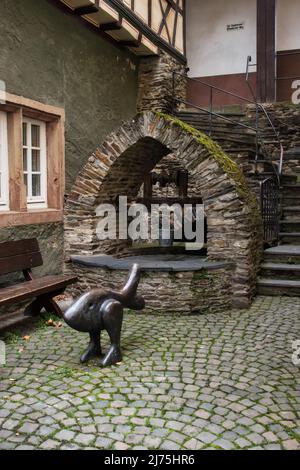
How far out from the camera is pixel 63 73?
734 cm

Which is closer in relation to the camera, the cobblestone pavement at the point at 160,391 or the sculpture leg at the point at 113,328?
the cobblestone pavement at the point at 160,391

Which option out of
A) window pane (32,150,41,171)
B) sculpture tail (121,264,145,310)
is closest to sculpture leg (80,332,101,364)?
sculpture tail (121,264,145,310)

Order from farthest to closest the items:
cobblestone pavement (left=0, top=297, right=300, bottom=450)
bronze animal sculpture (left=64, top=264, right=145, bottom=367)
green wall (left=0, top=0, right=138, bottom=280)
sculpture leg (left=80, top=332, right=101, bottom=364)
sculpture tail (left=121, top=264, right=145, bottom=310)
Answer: green wall (left=0, top=0, right=138, bottom=280)
sculpture tail (left=121, top=264, right=145, bottom=310)
sculpture leg (left=80, top=332, right=101, bottom=364)
bronze animal sculpture (left=64, top=264, right=145, bottom=367)
cobblestone pavement (left=0, top=297, right=300, bottom=450)

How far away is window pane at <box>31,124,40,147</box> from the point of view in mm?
7133

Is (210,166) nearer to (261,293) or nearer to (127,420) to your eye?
(261,293)

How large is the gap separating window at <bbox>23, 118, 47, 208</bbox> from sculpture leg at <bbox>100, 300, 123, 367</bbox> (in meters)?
3.12

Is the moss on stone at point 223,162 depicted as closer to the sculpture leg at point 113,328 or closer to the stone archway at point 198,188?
the stone archway at point 198,188

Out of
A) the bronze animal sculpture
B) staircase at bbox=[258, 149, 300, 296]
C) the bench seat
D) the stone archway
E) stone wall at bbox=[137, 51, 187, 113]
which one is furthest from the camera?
stone wall at bbox=[137, 51, 187, 113]

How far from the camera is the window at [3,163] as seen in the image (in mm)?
6402

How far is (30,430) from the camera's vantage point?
3.26 metres

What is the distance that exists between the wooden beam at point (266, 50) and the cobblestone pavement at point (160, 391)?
7.84m

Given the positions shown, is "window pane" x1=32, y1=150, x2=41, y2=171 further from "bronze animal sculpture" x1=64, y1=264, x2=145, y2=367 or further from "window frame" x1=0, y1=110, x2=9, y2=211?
"bronze animal sculpture" x1=64, y1=264, x2=145, y2=367

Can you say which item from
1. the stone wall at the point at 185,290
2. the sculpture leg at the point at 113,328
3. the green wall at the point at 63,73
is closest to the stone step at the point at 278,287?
the stone wall at the point at 185,290

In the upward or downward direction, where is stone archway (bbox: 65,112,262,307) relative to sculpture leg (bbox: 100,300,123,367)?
upward
